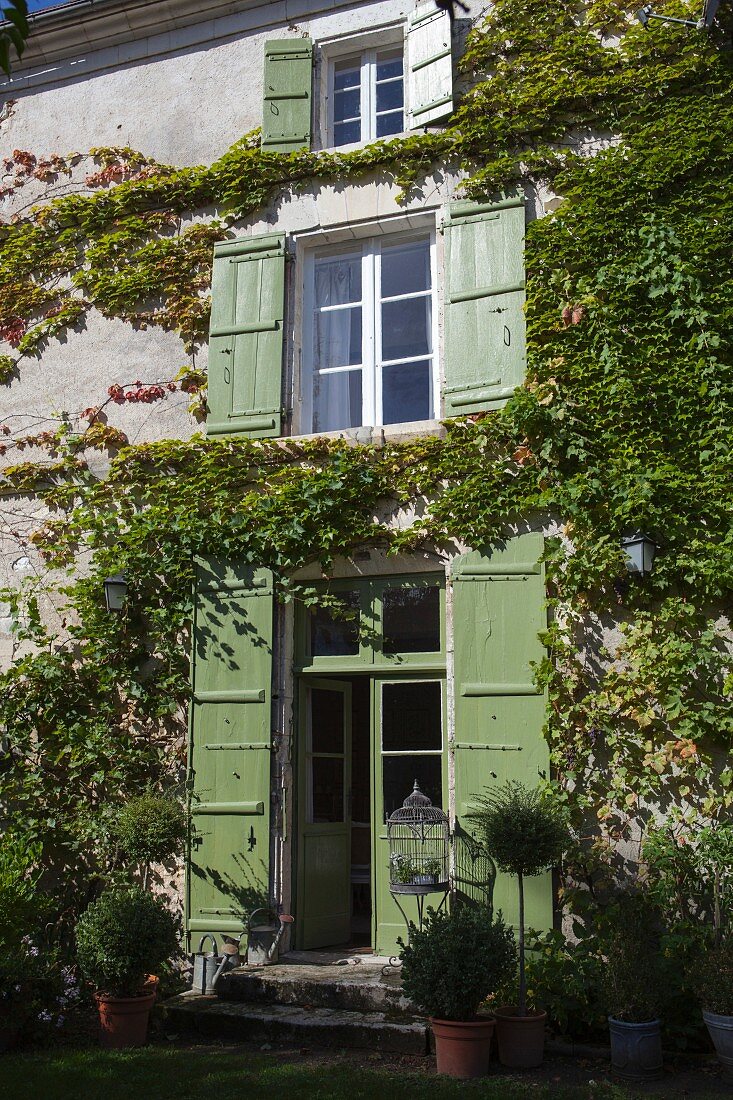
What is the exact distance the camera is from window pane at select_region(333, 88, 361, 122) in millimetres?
7254

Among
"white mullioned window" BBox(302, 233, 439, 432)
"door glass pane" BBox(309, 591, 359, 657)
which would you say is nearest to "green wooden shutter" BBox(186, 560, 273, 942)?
"door glass pane" BBox(309, 591, 359, 657)

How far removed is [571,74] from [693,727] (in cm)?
419

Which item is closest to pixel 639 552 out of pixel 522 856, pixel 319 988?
pixel 522 856

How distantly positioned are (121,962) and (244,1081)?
99cm

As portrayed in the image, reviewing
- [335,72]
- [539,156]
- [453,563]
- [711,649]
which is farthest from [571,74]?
[711,649]

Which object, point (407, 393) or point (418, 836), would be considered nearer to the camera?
point (418, 836)

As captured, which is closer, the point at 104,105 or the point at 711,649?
the point at 711,649

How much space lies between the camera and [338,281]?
6.96 metres

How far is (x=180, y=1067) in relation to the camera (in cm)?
459

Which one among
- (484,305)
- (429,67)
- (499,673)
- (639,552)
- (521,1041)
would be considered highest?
(429,67)

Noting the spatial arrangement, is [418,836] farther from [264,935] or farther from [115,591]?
[115,591]

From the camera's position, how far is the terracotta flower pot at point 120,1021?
5.03 metres

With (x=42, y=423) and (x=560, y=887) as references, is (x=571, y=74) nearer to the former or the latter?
(x=42, y=423)

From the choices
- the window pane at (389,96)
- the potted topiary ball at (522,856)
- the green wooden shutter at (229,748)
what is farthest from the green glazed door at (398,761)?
the window pane at (389,96)
